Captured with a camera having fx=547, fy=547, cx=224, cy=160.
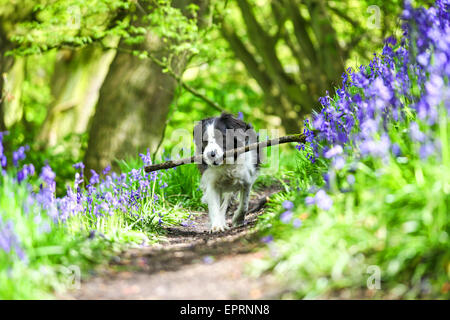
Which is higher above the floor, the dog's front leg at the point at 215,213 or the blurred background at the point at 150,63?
the blurred background at the point at 150,63

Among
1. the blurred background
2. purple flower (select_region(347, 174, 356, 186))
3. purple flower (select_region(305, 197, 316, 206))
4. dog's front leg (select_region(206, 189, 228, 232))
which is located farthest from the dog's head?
the blurred background

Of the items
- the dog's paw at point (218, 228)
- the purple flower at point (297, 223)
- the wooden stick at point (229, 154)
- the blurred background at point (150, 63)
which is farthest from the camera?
the blurred background at point (150, 63)

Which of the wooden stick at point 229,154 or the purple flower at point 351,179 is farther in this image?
the wooden stick at point 229,154

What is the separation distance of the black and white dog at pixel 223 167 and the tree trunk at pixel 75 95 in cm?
738

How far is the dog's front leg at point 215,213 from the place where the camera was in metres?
5.48

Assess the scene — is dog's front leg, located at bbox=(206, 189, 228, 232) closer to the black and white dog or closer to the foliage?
the black and white dog

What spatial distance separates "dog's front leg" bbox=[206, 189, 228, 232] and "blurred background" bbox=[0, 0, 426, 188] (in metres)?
2.63

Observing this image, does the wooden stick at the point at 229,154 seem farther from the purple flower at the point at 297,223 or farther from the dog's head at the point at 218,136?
the purple flower at the point at 297,223

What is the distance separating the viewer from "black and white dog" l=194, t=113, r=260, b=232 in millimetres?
5527

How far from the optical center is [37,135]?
1262 cm

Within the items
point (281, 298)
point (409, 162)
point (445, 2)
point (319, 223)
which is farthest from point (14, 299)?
point (445, 2)

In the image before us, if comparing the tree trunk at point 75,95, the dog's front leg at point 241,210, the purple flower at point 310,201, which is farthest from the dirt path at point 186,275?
the tree trunk at point 75,95
